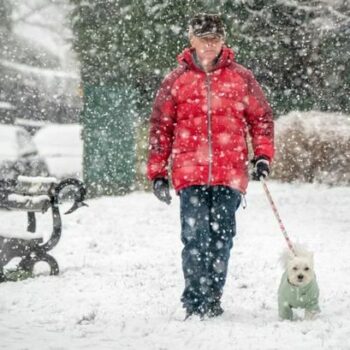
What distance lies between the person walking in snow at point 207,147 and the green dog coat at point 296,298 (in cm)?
51

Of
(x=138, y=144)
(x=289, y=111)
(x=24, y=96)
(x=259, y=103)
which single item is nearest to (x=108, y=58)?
(x=138, y=144)

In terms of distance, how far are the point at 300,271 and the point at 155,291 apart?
79.3 inches

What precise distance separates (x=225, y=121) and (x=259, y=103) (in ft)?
1.15

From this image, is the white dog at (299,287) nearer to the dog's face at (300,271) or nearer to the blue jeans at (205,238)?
the dog's face at (300,271)

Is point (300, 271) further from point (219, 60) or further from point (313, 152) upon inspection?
point (313, 152)

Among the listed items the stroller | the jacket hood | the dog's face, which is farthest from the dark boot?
the stroller

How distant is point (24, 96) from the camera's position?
33.0 m

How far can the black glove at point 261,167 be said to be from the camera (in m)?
5.62

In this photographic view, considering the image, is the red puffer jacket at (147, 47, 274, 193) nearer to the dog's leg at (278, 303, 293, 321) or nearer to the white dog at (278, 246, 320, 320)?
the white dog at (278, 246, 320, 320)

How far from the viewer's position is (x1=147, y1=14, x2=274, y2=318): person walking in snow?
5574 millimetres

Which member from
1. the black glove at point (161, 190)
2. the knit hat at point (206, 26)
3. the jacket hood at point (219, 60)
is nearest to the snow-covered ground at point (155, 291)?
the black glove at point (161, 190)

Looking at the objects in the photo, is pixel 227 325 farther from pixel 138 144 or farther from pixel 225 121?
pixel 138 144

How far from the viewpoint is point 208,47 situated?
5641 mm

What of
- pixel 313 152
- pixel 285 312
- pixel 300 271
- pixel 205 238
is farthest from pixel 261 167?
pixel 313 152
